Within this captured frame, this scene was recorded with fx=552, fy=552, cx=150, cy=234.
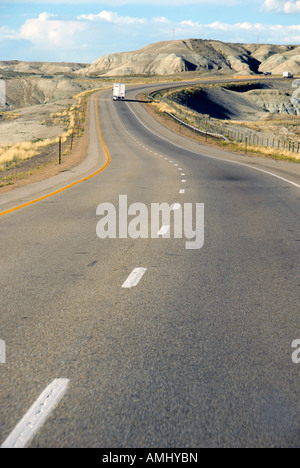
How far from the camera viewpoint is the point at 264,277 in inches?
314

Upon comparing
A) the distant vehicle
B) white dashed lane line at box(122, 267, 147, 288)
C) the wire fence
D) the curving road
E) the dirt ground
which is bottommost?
the dirt ground

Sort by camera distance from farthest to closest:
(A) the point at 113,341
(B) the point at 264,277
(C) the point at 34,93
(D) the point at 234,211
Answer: (C) the point at 34,93, (D) the point at 234,211, (B) the point at 264,277, (A) the point at 113,341

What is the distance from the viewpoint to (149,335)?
557 centimetres

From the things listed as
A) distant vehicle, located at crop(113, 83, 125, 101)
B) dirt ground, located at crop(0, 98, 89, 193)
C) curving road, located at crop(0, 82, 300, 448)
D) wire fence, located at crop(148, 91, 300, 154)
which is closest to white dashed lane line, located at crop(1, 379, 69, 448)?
curving road, located at crop(0, 82, 300, 448)

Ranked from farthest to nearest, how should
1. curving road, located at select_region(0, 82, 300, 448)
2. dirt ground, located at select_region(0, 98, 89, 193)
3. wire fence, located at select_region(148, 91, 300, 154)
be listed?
1. wire fence, located at select_region(148, 91, 300, 154)
2. dirt ground, located at select_region(0, 98, 89, 193)
3. curving road, located at select_region(0, 82, 300, 448)

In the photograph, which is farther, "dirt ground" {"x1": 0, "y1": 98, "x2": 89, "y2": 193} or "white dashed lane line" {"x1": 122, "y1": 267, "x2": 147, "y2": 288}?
"dirt ground" {"x1": 0, "y1": 98, "x2": 89, "y2": 193}

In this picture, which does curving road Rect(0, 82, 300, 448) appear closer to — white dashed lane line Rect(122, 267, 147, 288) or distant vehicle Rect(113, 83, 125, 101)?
white dashed lane line Rect(122, 267, 147, 288)


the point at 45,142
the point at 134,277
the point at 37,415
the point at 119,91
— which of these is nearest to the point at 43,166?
the point at 45,142

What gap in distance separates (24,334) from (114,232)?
598cm

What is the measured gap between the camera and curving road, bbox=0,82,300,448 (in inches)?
151

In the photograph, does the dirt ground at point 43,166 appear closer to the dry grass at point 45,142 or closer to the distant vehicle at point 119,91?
the dry grass at point 45,142

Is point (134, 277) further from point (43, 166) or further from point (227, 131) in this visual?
point (227, 131)
